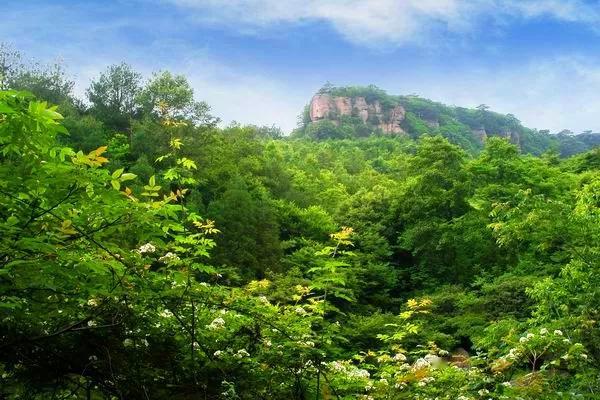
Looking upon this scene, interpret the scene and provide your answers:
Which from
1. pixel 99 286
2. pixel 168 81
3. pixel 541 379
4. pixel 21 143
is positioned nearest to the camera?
pixel 21 143

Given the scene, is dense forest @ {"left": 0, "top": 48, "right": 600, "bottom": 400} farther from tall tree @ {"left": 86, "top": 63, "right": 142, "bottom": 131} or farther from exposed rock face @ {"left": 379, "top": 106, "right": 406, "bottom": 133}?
exposed rock face @ {"left": 379, "top": 106, "right": 406, "bottom": 133}

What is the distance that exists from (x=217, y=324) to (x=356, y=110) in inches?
4748

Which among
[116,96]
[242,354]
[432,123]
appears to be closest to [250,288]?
[242,354]

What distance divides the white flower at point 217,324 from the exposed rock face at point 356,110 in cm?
11149

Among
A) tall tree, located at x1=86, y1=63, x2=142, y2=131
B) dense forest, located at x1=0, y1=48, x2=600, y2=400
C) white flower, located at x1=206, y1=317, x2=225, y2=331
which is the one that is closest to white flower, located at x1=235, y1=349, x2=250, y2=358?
dense forest, located at x1=0, y1=48, x2=600, y2=400

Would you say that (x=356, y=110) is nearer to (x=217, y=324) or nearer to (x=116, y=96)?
(x=116, y=96)

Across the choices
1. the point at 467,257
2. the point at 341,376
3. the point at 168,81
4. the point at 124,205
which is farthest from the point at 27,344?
the point at 168,81

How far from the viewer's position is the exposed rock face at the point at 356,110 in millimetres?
116125

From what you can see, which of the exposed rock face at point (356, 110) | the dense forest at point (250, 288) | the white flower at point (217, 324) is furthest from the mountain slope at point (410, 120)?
the white flower at point (217, 324)

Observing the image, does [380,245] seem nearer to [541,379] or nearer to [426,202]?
[426,202]

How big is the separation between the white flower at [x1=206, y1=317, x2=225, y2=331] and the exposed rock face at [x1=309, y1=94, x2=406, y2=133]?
4389 inches

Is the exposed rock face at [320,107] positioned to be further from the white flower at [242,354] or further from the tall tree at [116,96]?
the white flower at [242,354]

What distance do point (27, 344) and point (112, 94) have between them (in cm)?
3210

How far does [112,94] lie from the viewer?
31719 millimetres
